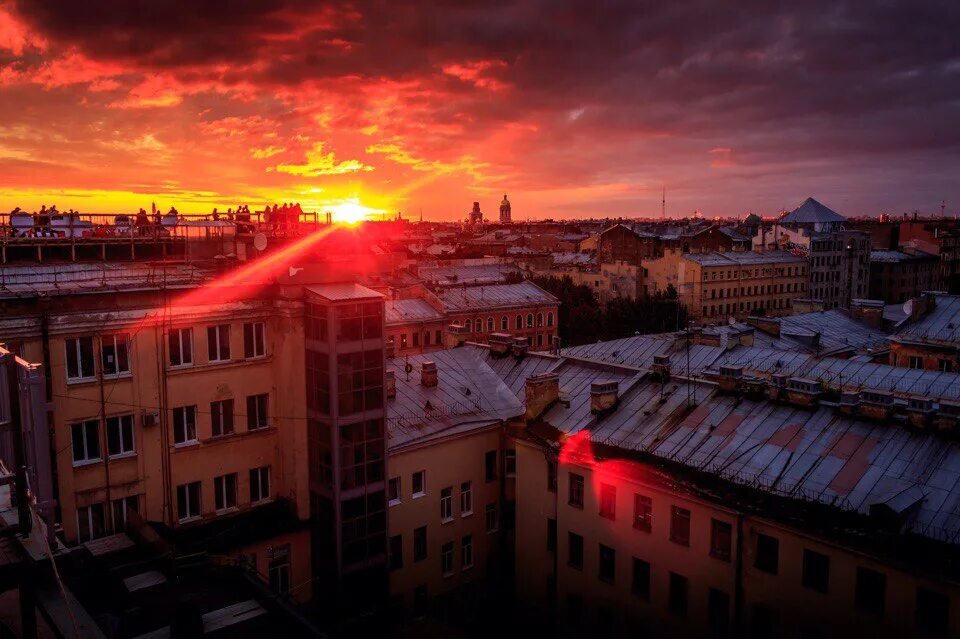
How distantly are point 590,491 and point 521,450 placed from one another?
3698 mm

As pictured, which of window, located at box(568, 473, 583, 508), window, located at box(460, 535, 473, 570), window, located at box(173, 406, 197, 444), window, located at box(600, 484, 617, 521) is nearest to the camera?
window, located at box(173, 406, 197, 444)

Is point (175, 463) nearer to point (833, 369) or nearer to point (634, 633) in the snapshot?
point (634, 633)

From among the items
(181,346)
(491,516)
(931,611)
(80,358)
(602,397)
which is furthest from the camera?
(491,516)

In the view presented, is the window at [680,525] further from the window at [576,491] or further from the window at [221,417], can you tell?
the window at [221,417]

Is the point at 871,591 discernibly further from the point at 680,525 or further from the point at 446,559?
the point at 446,559

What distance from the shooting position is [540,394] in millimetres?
27375

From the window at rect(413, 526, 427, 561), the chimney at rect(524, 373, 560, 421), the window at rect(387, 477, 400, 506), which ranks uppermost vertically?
the chimney at rect(524, 373, 560, 421)

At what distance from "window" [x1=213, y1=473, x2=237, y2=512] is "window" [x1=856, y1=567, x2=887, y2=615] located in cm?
1724

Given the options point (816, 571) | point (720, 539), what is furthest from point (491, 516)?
point (816, 571)

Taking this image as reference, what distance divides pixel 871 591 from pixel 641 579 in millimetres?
6749

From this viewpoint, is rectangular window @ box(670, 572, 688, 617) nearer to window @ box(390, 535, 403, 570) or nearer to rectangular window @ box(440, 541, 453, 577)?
rectangular window @ box(440, 541, 453, 577)

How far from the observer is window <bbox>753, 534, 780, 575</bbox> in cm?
1939

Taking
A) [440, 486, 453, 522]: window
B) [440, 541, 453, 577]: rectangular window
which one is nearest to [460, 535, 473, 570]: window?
[440, 541, 453, 577]: rectangular window

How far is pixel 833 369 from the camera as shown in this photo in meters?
33.1
